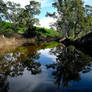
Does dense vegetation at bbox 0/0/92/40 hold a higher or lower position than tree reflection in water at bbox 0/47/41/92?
higher

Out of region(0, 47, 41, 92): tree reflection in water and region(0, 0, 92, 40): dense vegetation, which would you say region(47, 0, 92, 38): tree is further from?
region(0, 47, 41, 92): tree reflection in water

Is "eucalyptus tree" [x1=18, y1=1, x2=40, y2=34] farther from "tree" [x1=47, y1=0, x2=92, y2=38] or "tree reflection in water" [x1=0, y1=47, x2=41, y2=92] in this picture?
"tree reflection in water" [x1=0, y1=47, x2=41, y2=92]

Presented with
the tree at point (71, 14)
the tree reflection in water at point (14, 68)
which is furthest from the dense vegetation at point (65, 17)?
the tree reflection in water at point (14, 68)

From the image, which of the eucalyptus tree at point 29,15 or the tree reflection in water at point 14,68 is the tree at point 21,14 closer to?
the eucalyptus tree at point 29,15

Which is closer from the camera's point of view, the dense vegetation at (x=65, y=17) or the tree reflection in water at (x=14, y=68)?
the tree reflection in water at (x=14, y=68)

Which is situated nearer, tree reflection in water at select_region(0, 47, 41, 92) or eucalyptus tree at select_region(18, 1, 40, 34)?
tree reflection in water at select_region(0, 47, 41, 92)

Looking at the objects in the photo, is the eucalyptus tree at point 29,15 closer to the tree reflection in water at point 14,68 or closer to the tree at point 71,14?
the tree at point 71,14

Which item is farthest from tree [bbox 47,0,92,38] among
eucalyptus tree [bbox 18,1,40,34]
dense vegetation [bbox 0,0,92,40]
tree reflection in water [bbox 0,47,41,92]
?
tree reflection in water [bbox 0,47,41,92]

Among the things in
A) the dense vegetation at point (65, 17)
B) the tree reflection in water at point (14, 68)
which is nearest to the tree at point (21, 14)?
the dense vegetation at point (65, 17)

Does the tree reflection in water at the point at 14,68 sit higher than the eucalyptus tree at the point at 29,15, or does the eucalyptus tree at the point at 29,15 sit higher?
the eucalyptus tree at the point at 29,15

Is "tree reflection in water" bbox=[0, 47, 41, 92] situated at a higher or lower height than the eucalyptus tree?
lower

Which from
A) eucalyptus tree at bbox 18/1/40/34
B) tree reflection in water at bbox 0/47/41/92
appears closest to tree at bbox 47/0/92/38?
eucalyptus tree at bbox 18/1/40/34

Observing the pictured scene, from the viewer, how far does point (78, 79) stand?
419 cm

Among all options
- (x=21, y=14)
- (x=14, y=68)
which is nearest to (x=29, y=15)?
(x=21, y=14)
